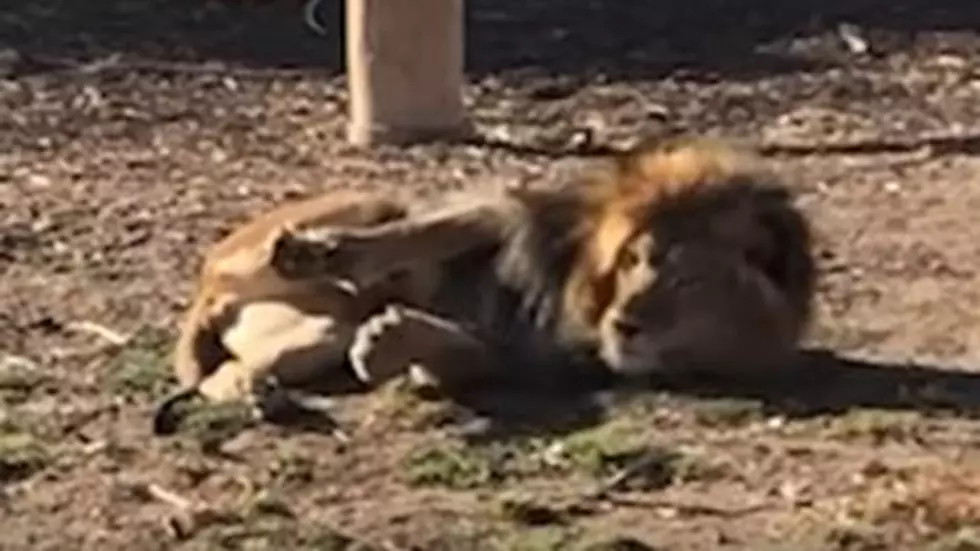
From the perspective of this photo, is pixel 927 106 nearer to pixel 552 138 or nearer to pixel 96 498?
pixel 552 138

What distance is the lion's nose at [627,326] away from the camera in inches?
217

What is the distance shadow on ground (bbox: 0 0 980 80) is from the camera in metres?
9.05

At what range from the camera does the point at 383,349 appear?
18.0ft

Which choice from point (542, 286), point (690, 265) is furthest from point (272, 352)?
point (690, 265)

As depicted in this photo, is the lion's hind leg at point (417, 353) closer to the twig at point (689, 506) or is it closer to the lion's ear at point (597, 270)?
the lion's ear at point (597, 270)

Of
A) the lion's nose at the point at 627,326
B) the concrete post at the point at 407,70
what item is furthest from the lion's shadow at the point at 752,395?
the concrete post at the point at 407,70

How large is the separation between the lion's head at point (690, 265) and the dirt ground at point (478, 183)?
3.8 inches

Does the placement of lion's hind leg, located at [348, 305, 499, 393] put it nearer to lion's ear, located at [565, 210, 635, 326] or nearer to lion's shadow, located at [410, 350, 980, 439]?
lion's shadow, located at [410, 350, 980, 439]

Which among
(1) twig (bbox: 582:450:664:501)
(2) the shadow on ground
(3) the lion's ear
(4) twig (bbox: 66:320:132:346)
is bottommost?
(2) the shadow on ground

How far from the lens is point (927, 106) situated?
8.46m

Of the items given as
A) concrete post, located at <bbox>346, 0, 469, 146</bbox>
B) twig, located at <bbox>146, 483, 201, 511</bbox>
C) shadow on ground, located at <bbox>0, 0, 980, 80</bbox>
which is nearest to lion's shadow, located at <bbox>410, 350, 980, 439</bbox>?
twig, located at <bbox>146, 483, 201, 511</bbox>

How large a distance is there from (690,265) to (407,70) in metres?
2.70

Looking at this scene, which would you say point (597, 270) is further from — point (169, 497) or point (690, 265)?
point (169, 497)

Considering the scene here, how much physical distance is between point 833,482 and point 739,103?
355cm
